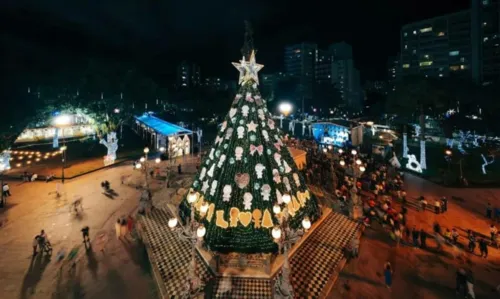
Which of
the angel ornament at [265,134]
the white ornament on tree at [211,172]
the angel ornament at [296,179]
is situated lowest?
the angel ornament at [296,179]

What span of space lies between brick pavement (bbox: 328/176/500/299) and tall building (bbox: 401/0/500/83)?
185 ft

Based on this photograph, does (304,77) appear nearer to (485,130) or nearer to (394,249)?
(485,130)

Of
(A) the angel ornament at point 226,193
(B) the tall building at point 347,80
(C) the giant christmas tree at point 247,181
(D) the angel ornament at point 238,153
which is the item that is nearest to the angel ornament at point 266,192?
(C) the giant christmas tree at point 247,181

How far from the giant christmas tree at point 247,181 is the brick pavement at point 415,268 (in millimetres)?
2739

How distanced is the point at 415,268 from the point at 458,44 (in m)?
74.0

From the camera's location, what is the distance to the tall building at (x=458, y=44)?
184 ft

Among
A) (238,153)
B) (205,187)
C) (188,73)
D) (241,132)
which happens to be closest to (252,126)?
(241,132)

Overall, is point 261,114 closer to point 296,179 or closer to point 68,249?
point 296,179

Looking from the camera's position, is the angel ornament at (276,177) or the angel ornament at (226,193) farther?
the angel ornament at (276,177)

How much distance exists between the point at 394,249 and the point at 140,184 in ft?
58.9

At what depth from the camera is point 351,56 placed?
4744 inches

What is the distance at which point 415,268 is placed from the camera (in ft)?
34.7

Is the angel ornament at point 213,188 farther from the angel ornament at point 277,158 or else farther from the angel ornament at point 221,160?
the angel ornament at point 277,158

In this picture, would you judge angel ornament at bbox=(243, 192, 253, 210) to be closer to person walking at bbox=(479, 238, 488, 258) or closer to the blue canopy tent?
person walking at bbox=(479, 238, 488, 258)
